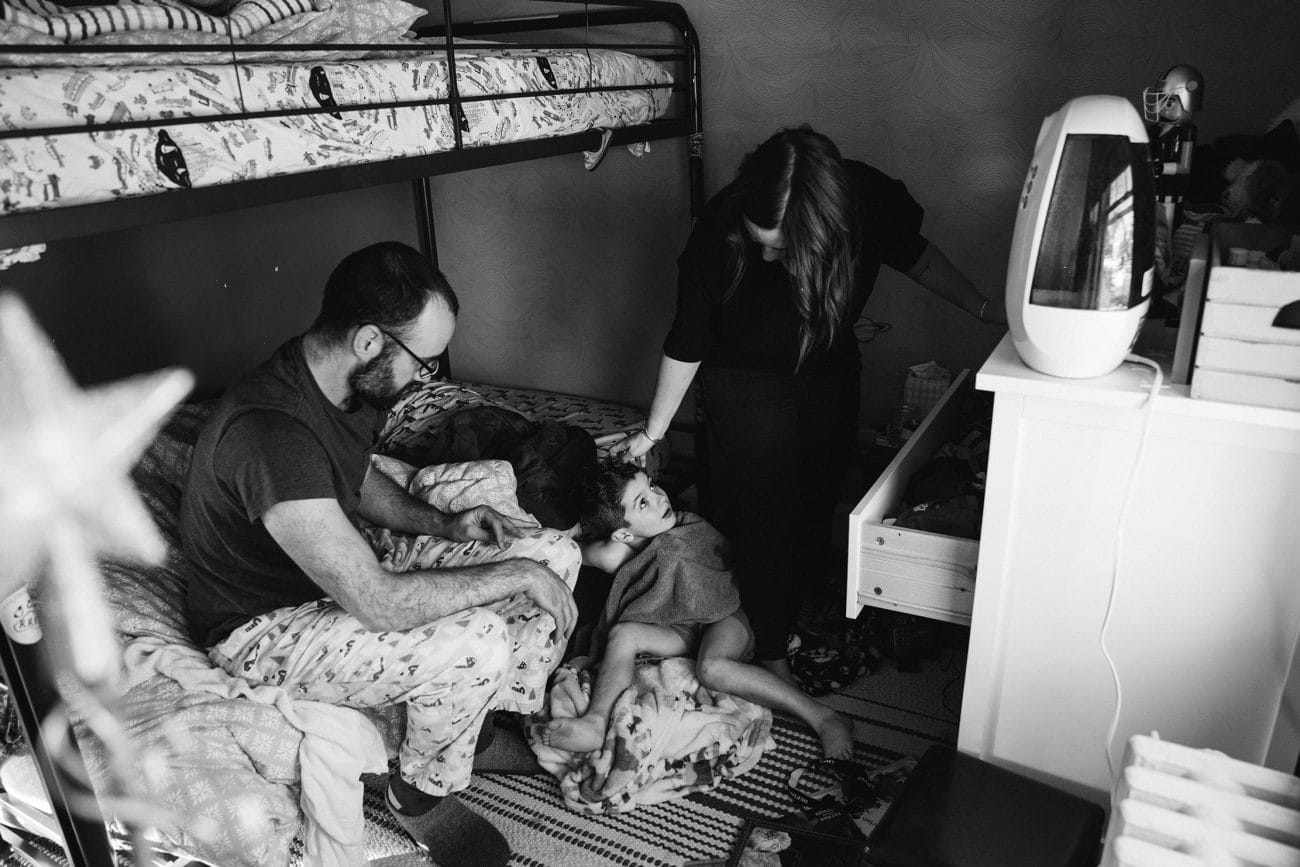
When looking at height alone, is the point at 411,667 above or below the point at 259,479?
below

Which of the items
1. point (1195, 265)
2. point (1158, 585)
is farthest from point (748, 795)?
point (1195, 265)

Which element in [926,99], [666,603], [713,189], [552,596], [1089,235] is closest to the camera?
[1089,235]

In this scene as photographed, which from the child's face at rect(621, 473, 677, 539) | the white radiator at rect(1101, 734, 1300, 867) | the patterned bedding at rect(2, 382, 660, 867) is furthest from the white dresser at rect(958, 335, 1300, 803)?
the patterned bedding at rect(2, 382, 660, 867)

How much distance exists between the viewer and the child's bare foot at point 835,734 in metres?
1.84

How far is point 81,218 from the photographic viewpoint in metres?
1.18

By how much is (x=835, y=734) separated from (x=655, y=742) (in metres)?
0.37

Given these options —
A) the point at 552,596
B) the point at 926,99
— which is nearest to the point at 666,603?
the point at 552,596

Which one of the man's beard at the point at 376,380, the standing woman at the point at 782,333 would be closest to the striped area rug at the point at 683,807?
the standing woman at the point at 782,333

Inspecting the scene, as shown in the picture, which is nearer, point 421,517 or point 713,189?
point 421,517

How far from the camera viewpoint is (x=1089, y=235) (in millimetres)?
1130

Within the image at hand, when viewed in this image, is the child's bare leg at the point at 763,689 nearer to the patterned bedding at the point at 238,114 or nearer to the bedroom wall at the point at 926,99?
the bedroom wall at the point at 926,99

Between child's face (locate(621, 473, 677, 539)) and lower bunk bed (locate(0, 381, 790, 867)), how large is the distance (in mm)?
227

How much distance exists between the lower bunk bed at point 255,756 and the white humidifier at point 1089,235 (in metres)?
1.06

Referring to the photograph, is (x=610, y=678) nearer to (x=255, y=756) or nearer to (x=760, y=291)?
(x=255, y=756)
